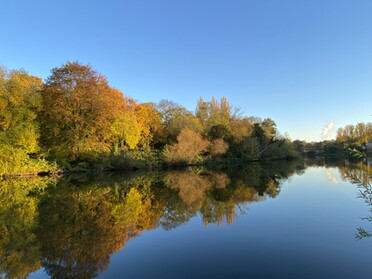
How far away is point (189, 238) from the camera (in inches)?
255

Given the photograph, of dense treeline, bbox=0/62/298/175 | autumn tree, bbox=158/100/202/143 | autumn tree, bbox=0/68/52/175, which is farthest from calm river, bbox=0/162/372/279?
autumn tree, bbox=158/100/202/143

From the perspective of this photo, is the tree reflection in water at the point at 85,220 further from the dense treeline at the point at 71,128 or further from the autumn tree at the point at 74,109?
the autumn tree at the point at 74,109

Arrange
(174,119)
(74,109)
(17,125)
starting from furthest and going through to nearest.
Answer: (174,119) < (74,109) < (17,125)

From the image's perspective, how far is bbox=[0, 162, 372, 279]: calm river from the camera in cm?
461

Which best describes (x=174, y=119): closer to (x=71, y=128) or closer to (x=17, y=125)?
(x=71, y=128)

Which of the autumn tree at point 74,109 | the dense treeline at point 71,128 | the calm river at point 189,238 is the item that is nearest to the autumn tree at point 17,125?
the dense treeline at point 71,128

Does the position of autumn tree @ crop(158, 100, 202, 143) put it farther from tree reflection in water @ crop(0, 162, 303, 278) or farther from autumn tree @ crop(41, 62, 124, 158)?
tree reflection in water @ crop(0, 162, 303, 278)

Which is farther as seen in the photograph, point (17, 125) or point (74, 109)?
point (74, 109)

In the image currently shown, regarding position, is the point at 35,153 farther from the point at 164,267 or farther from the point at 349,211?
the point at 349,211

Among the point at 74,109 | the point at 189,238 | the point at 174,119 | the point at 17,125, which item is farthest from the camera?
the point at 174,119

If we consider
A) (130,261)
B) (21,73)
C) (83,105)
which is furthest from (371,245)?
(21,73)

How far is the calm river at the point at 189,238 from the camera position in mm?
4608

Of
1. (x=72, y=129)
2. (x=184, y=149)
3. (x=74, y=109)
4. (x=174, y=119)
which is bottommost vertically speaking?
(x=184, y=149)

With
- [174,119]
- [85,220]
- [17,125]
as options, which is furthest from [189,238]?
[174,119]
